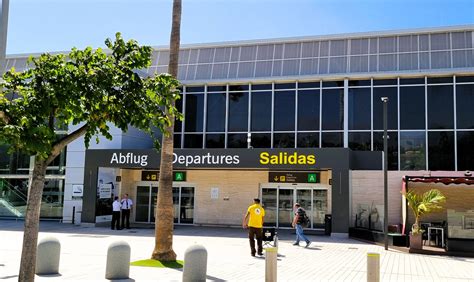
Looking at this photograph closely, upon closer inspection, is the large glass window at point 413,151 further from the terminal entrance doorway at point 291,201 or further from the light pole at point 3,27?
the light pole at point 3,27

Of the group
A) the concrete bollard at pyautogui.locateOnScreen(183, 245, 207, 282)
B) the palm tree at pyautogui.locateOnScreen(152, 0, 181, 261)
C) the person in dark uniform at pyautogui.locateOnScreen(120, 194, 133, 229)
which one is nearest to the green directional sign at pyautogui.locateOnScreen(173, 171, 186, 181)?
the person in dark uniform at pyautogui.locateOnScreen(120, 194, 133, 229)

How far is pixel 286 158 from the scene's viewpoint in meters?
22.5

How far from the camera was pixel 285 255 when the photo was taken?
15.6 m

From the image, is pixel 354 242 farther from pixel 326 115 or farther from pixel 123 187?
pixel 123 187

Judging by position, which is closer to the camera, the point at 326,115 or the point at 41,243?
the point at 41,243

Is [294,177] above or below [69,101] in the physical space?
below

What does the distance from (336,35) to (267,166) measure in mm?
10534

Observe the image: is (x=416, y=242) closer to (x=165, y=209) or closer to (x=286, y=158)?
(x=286, y=158)

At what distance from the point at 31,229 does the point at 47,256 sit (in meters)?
3.95

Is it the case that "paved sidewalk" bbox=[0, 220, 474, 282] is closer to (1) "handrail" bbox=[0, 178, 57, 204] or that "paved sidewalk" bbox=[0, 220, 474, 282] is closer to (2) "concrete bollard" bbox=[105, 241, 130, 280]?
(2) "concrete bollard" bbox=[105, 241, 130, 280]

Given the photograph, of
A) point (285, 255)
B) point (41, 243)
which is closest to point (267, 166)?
point (285, 255)

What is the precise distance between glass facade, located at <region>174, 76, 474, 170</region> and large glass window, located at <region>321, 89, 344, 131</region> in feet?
0.17

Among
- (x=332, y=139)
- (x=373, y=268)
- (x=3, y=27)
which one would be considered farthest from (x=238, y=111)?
(x=3, y=27)

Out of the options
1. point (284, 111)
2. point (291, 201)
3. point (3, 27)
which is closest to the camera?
point (3, 27)
